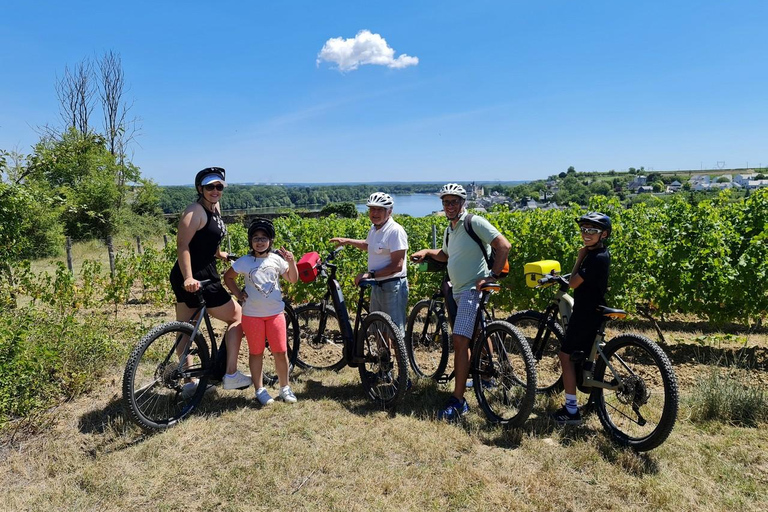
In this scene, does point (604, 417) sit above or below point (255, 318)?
below

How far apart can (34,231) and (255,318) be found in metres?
15.9

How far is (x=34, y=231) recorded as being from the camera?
51.6ft

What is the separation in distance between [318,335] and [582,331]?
9.02 feet

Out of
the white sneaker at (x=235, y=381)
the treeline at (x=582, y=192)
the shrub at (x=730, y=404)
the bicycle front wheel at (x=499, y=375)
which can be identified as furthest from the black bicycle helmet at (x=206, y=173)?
the treeline at (x=582, y=192)

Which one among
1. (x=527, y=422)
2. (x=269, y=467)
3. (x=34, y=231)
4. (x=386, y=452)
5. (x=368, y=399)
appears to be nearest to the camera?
(x=269, y=467)

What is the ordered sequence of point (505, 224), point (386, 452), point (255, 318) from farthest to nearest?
point (505, 224)
point (255, 318)
point (386, 452)

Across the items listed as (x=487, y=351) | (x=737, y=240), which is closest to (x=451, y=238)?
(x=487, y=351)

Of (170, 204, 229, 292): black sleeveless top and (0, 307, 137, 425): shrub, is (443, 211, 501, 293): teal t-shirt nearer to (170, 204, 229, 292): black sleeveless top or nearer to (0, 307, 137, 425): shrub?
(170, 204, 229, 292): black sleeveless top

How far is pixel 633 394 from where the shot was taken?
3395 mm

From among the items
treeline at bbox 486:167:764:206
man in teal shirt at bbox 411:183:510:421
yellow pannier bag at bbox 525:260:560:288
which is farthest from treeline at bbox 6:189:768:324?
man in teal shirt at bbox 411:183:510:421

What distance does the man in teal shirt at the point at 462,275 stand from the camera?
3920mm

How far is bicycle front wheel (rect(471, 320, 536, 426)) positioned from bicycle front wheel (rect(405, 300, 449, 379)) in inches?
21.3

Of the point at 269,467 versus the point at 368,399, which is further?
the point at 368,399

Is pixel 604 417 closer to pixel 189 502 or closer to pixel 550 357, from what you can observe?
pixel 550 357
